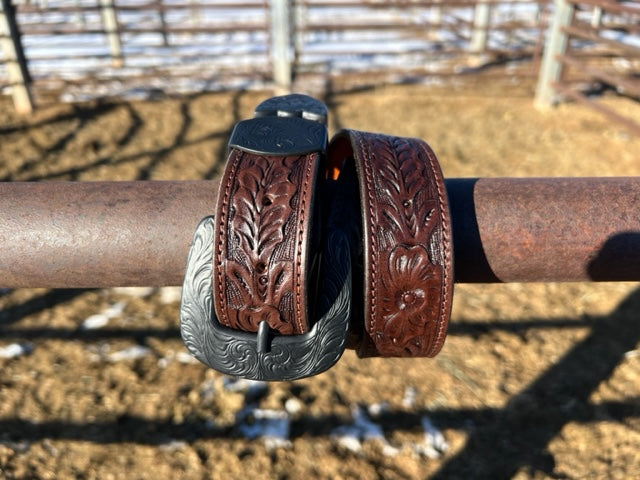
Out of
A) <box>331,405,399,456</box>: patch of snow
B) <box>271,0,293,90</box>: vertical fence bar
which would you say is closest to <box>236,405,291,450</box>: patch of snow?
<box>331,405,399,456</box>: patch of snow

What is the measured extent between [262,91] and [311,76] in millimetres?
626

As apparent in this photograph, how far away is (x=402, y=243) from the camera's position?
626mm

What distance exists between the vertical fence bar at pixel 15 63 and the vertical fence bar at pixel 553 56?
5.33 metres

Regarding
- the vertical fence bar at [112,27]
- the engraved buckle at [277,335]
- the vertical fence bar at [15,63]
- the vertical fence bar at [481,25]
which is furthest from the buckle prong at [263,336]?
the vertical fence bar at [481,25]

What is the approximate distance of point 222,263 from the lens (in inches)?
23.5

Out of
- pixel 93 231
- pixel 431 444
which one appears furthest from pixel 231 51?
pixel 93 231

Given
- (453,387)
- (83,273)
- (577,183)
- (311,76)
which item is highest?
(577,183)

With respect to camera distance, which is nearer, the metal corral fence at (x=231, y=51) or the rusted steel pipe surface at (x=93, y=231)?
the rusted steel pipe surface at (x=93, y=231)

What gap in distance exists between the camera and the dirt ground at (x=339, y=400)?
6.54 ft

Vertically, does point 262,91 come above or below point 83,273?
below

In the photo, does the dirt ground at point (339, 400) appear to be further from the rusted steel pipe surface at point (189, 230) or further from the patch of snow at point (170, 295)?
the rusted steel pipe surface at point (189, 230)

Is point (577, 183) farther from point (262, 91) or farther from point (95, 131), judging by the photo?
point (262, 91)

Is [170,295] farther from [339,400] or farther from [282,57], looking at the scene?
[282,57]

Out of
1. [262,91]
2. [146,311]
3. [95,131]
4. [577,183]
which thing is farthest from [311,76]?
[577,183]
